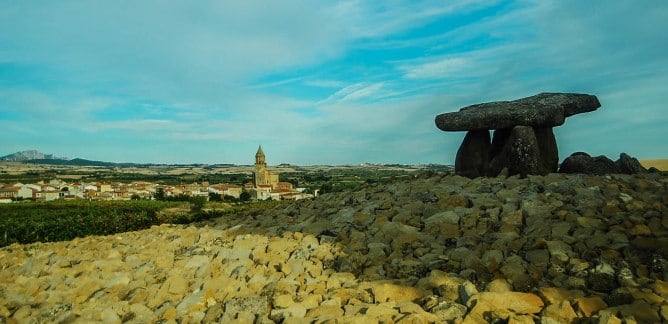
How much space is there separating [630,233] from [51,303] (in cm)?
935

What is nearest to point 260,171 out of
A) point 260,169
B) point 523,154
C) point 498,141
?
point 260,169

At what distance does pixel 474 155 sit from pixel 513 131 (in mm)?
1450

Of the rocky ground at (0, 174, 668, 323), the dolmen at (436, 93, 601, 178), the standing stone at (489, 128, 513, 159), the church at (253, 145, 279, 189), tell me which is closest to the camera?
the rocky ground at (0, 174, 668, 323)

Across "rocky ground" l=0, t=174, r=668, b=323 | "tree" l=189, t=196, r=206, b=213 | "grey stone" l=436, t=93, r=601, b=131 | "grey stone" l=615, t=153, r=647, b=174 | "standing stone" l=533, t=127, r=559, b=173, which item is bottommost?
"tree" l=189, t=196, r=206, b=213

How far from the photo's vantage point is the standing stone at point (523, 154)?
11.2m

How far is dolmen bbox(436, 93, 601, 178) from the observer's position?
37.3 feet

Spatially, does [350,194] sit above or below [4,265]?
above

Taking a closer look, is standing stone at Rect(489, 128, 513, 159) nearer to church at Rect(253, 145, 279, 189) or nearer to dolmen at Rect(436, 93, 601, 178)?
dolmen at Rect(436, 93, 601, 178)

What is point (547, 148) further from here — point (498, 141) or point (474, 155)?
point (474, 155)

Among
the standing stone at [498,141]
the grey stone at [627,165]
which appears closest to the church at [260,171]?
the standing stone at [498,141]

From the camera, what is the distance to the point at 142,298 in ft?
22.9

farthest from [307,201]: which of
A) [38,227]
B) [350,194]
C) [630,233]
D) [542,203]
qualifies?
[38,227]

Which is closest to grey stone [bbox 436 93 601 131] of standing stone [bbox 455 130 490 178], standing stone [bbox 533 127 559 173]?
standing stone [bbox 533 127 559 173]

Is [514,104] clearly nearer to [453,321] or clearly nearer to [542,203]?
[542,203]
